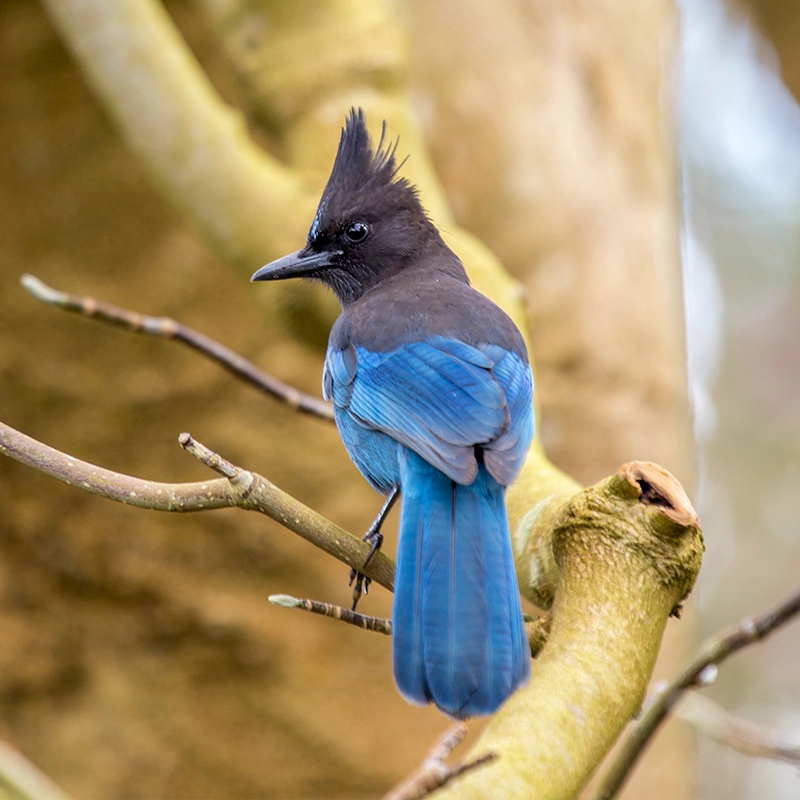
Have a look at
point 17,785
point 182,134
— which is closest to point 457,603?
point 17,785

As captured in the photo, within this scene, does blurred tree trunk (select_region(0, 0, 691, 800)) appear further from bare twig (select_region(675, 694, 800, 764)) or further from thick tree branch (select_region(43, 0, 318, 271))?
bare twig (select_region(675, 694, 800, 764))

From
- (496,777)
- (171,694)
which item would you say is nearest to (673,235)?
(171,694)

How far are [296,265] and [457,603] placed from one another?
1.50 m

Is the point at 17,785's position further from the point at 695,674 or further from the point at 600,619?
the point at 695,674

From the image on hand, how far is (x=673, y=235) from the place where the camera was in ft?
17.2

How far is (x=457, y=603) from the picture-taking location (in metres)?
1.97

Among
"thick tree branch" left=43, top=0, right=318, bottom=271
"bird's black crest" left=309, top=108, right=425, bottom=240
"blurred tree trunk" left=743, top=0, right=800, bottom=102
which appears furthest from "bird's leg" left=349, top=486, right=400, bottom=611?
"blurred tree trunk" left=743, top=0, right=800, bottom=102

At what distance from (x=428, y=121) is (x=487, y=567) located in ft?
10.1

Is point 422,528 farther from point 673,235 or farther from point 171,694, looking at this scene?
point 673,235

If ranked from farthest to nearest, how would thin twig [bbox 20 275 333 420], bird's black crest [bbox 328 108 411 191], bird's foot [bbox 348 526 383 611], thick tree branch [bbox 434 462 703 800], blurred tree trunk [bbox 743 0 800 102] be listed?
blurred tree trunk [bbox 743 0 800 102] → bird's black crest [bbox 328 108 411 191] → thin twig [bbox 20 275 333 420] → bird's foot [bbox 348 526 383 611] → thick tree branch [bbox 434 462 703 800]

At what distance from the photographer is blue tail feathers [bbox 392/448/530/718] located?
6.08ft

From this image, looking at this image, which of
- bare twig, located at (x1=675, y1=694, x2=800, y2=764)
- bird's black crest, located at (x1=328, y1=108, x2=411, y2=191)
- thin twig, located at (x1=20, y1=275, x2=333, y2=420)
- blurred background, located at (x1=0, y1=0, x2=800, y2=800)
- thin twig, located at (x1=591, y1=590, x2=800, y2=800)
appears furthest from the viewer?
blurred background, located at (x1=0, y1=0, x2=800, y2=800)

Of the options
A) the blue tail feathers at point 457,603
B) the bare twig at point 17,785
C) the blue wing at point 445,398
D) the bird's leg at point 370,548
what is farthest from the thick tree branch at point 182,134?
the bare twig at point 17,785

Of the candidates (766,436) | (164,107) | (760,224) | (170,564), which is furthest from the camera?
(760,224)
